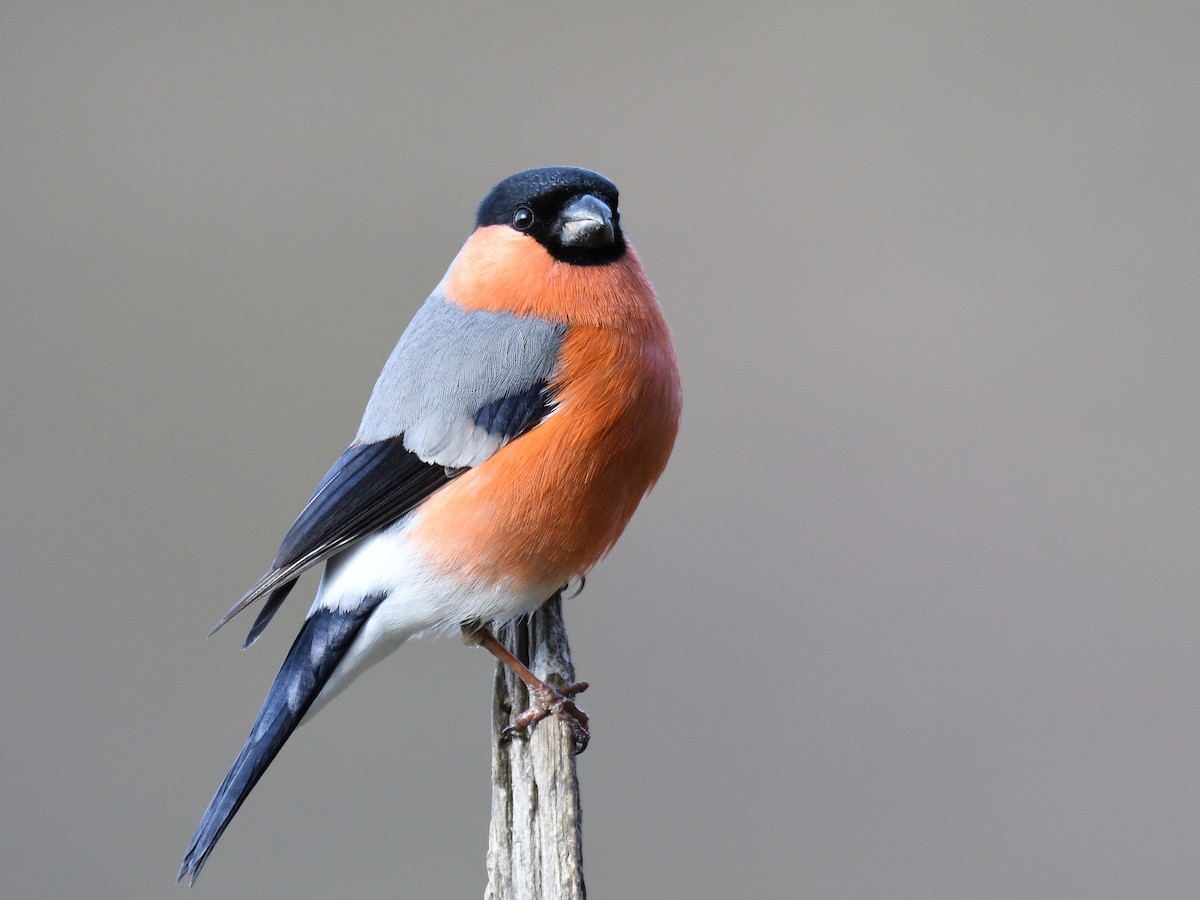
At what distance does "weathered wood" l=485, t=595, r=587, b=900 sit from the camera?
950 mm

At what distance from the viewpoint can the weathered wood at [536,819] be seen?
950mm

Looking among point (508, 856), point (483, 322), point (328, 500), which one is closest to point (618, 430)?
point (483, 322)

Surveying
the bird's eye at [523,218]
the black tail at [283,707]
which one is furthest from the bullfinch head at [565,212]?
the black tail at [283,707]

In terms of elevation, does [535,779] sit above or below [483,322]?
below

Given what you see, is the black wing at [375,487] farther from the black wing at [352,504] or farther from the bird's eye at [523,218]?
the bird's eye at [523,218]

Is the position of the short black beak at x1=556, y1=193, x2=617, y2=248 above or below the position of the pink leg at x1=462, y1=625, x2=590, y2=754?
above

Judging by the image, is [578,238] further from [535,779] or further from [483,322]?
[535,779]

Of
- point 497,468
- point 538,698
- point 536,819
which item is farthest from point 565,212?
point 536,819

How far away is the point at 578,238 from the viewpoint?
1.12 m

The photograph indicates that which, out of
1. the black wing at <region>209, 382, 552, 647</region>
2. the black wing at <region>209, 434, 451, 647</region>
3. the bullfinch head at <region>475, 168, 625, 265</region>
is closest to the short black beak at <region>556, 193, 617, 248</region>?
the bullfinch head at <region>475, 168, 625, 265</region>

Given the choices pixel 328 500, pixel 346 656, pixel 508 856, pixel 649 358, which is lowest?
pixel 508 856

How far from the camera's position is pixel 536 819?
0.99 meters

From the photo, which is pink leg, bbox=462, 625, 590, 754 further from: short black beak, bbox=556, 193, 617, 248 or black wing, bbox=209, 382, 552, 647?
short black beak, bbox=556, 193, 617, 248

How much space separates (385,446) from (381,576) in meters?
0.14
